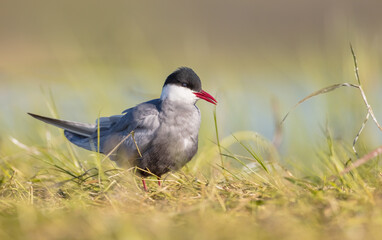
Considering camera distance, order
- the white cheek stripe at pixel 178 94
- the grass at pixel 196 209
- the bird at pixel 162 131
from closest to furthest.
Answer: the grass at pixel 196 209, the bird at pixel 162 131, the white cheek stripe at pixel 178 94

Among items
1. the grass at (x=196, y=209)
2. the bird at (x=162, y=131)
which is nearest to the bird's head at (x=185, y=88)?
the bird at (x=162, y=131)

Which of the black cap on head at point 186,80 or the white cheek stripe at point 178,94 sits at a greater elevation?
the black cap on head at point 186,80

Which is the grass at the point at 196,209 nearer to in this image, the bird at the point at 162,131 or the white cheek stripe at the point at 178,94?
the bird at the point at 162,131

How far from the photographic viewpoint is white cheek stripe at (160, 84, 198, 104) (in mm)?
3775

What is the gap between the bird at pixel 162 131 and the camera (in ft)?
11.8

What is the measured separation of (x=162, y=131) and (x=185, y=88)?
1.34 feet

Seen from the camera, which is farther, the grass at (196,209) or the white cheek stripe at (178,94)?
the white cheek stripe at (178,94)

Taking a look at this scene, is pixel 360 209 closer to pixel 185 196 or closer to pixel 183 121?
pixel 185 196

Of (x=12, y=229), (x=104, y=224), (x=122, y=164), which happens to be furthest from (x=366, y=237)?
(x=122, y=164)

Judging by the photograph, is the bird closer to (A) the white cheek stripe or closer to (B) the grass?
(A) the white cheek stripe

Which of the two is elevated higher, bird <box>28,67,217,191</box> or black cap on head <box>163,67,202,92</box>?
black cap on head <box>163,67,202,92</box>

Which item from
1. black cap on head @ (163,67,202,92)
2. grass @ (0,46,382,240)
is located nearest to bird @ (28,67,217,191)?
black cap on head @ (163,67,202,92)

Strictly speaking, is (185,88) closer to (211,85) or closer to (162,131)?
(162,131)

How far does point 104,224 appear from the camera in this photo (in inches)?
84.8
